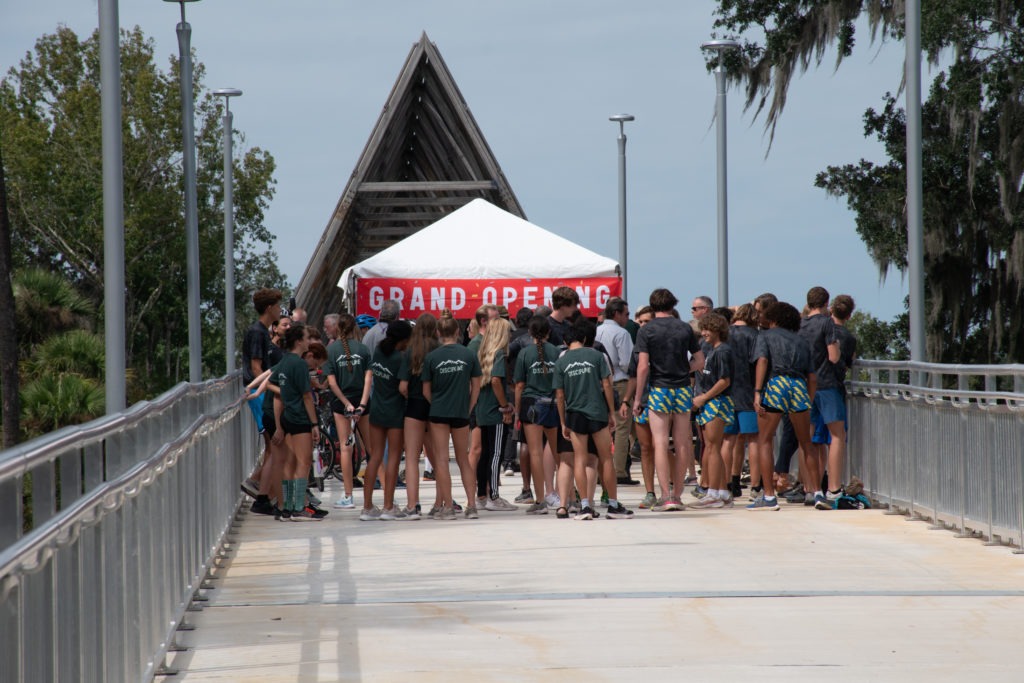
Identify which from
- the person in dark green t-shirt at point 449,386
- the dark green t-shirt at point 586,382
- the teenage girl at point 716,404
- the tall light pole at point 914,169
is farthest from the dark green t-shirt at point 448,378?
the tall light pole at point 914,169

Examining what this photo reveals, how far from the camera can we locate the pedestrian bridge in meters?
5.03

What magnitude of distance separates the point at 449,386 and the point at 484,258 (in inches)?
247

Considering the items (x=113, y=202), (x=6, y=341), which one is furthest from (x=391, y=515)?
(x=6, y=341)

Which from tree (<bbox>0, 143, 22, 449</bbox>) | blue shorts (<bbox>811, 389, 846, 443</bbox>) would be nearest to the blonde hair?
blue shorts (<bbox>811, 389, 846, 443</bbox>)

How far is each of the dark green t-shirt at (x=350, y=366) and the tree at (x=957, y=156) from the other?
14.5 metres

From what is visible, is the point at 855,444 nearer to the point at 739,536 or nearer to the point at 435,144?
the point at 739,536

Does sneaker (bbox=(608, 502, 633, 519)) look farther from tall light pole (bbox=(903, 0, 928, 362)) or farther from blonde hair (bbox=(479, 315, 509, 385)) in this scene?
tall light pole (bbox=(903, 0, 928, 362))

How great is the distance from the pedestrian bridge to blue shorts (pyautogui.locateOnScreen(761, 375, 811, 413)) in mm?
763

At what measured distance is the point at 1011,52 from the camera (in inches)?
1039

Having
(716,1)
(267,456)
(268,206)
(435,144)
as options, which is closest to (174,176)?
(268,206)

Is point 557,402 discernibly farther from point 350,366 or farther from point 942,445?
point 942,445

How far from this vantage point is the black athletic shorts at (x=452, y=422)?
12953 millimetres

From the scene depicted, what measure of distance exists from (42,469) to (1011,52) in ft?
80.6

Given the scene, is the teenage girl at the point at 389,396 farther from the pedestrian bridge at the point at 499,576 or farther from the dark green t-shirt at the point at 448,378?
the pedestrian bridge at the point at 499,576
